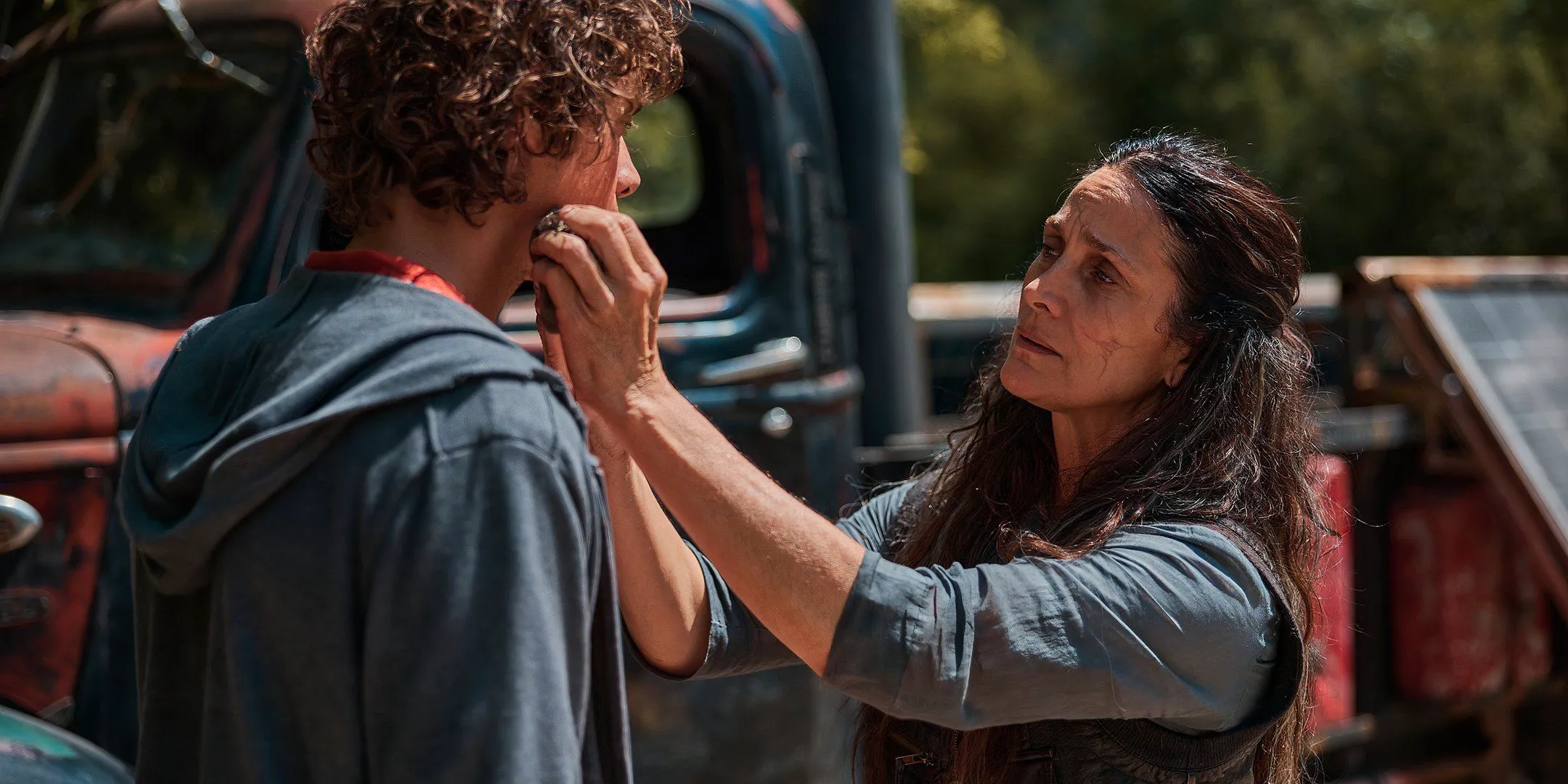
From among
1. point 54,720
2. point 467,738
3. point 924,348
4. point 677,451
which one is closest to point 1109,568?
point 677,451

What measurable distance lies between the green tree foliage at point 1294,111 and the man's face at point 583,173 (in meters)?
10.9

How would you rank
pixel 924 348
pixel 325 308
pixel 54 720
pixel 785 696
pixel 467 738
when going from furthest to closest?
pixel 924 348 → pixel 785 696 → pixel 54 720 → pixel 325 308 → pixel 467 738

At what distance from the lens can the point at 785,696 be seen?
321cm

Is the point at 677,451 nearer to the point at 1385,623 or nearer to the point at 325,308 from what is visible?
the point at 325,308

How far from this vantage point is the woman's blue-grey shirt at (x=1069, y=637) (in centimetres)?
147

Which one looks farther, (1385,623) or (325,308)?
(1385,623)

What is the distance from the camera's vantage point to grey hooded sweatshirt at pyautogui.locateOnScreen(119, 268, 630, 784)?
111cm

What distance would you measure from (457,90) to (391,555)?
0.42m

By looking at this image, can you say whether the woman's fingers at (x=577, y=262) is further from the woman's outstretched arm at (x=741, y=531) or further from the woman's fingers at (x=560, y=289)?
the woman's outstretched arm at (x=741, y=531)

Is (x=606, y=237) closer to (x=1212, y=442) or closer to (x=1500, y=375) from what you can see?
(x=1212, y=442)

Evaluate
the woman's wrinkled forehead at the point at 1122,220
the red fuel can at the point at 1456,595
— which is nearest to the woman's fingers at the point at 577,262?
the woman's wrinkled forehead at the point at 1122,220

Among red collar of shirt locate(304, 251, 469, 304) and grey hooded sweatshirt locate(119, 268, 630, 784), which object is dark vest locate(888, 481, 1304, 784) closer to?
grey hooded sweatshirt locate(119, 268, 630, 784)

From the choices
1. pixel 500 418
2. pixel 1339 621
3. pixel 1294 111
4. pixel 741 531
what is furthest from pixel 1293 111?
pixel 500 418

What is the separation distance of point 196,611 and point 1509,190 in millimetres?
14965
